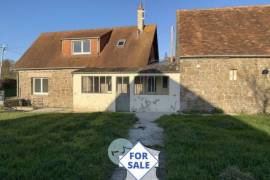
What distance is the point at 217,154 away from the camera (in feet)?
20.6

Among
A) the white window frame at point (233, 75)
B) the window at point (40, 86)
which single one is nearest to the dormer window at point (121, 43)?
the window at point (40, 86)

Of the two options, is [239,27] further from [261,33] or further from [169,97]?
[169,97]

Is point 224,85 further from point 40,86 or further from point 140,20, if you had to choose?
point 40,86

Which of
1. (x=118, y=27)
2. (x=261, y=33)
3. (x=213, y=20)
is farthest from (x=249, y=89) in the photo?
(x=118, y=27)

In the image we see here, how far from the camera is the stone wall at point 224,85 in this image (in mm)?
15484

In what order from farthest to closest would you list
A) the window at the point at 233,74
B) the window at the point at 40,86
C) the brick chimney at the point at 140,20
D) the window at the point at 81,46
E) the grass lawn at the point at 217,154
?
the brick chimney at the point at 140,20 → the window at the point at 81,46 → the window at the point at 40,86 → the window at the point at 233,74 → the grass lawn at the point at 217,154

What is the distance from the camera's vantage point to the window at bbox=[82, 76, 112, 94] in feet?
59.6

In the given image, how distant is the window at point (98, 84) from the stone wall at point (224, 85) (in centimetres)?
508

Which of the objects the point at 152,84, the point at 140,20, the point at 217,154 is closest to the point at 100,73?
the point at 152,84

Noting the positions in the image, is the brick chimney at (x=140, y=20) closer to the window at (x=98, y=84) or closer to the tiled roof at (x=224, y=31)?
the tiled roof at (x=224, y=31)

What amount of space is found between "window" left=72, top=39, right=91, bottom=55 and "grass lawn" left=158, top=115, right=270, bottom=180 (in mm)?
13273

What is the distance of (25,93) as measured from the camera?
20719 millimetres

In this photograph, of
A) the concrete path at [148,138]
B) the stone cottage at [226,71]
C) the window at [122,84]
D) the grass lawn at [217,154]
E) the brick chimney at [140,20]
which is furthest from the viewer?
the brick chimney at [140,20]

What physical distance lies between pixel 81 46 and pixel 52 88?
13.1 feet
